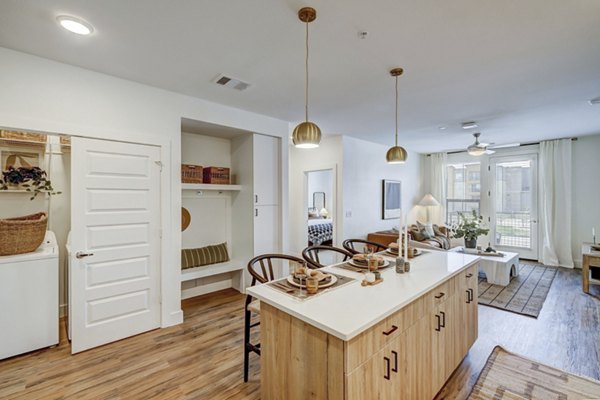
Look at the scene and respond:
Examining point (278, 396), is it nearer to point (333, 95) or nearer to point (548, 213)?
A: point (333, 95)

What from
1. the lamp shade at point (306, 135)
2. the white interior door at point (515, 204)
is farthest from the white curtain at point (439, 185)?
the lamp shade at point (306, 135)

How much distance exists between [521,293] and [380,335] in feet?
13.2

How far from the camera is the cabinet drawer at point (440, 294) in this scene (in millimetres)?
1834

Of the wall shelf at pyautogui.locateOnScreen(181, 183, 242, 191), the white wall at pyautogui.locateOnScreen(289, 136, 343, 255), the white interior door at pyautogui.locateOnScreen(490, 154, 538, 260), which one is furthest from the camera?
the white interior door at pyautogui.locateOnScreen(490, 154, 538, 260)

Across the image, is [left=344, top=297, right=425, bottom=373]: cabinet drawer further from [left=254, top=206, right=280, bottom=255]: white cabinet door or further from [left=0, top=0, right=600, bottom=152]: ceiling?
[left=254, top=206, right=280, bottom=255]: white cabinet door

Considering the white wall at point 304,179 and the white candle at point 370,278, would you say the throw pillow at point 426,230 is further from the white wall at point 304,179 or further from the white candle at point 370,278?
the white candle at point 370,278

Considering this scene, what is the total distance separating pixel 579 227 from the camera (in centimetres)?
571

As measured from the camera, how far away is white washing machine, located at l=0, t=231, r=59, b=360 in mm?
2447

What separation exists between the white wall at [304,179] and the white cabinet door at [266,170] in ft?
5.24

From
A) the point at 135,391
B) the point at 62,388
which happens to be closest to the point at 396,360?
the point at 135,391

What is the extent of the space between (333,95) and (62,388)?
3.76m

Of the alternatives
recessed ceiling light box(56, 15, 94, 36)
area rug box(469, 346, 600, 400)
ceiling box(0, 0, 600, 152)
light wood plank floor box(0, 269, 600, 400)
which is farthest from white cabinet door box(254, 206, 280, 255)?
area rug box(469, 346, 600, 400)

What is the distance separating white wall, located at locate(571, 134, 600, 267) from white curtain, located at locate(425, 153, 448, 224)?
8.23 feet

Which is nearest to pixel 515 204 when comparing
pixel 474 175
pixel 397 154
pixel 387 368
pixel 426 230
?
pixel 474 175
